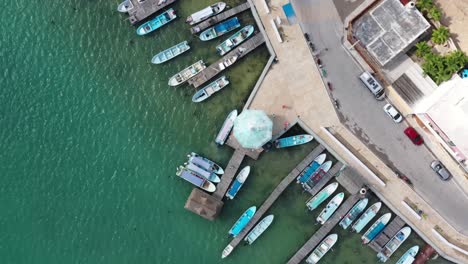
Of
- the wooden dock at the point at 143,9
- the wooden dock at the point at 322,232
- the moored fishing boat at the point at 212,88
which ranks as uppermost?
the wooden dock at the point at 143,9

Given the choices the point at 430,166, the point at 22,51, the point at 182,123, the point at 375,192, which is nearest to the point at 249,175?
the point at 182,123

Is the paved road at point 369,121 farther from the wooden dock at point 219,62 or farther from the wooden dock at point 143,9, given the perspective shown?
the wooden dock at point 143,9

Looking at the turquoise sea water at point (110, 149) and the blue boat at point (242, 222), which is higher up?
the turquoise sea water at point (110, 149)

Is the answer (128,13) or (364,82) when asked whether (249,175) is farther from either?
(128,13)

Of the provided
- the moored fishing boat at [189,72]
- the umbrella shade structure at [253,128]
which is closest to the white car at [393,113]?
the umbrella shade structure at [253,128]

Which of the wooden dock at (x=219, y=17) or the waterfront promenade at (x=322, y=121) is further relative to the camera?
the wooden dock at (x=219, y=17)

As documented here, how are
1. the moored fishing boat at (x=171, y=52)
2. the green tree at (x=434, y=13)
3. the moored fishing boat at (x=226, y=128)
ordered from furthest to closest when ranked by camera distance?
the moored fishing boat at (x=171, y=52)
the moored fishing boat at (x=226, y=128)
the green tree at (x=434, y=13)

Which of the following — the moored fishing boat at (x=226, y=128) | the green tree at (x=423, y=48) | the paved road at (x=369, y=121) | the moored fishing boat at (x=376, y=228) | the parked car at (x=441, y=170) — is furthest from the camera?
the moored fishing boat at (x=226, y=128)
